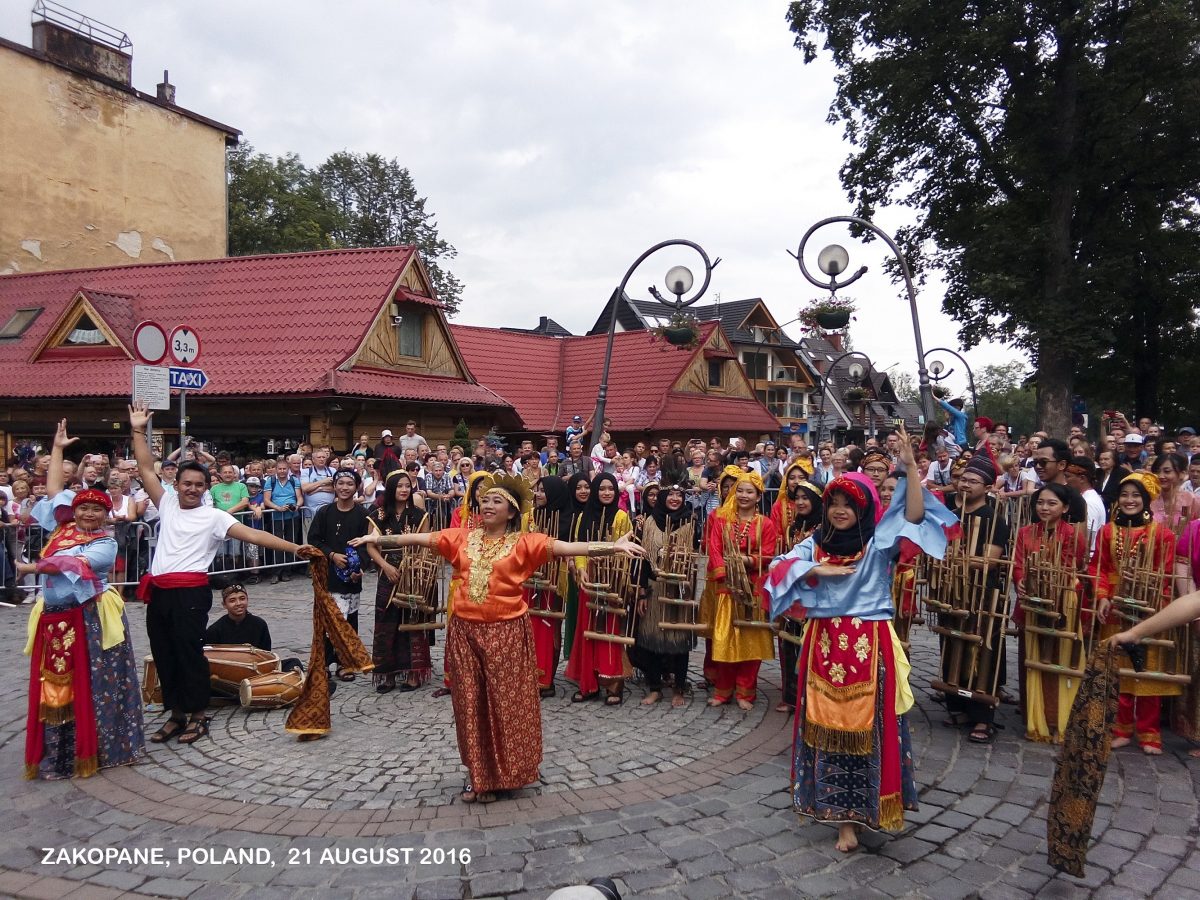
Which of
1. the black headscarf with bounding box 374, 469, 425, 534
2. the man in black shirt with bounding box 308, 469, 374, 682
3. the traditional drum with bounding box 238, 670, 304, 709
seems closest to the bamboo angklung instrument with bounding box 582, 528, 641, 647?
the black headscarf with bounding box 374, 469, 425, 534

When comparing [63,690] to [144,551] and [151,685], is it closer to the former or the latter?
[151,685]

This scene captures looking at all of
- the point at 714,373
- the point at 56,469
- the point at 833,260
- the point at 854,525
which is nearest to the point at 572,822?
the point at 854,525

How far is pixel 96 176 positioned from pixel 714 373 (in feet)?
70.7

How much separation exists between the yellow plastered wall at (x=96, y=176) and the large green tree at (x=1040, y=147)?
2112 cm

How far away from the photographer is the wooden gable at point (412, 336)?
61.0 feet

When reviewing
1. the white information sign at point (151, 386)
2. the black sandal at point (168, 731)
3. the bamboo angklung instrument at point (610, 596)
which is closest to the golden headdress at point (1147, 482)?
the bamboo angklung instrument at point (610, 596)

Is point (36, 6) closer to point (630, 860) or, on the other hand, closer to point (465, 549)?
point (465, 549)

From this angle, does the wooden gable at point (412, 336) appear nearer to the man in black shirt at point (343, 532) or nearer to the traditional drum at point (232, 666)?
the man in black shirt at point (343, 532)

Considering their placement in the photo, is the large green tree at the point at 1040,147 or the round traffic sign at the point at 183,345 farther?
the large green tree at the point at 1040,147

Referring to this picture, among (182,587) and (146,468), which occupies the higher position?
(146,468)

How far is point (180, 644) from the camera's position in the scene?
550 cm

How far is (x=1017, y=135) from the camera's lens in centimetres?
2092

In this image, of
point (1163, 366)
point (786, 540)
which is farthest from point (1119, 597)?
point (1163, 366)

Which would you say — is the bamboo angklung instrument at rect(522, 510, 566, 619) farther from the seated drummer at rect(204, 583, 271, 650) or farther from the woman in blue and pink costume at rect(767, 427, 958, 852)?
the woman in blue and pink costume at rect(767, 427, 958, 852)
